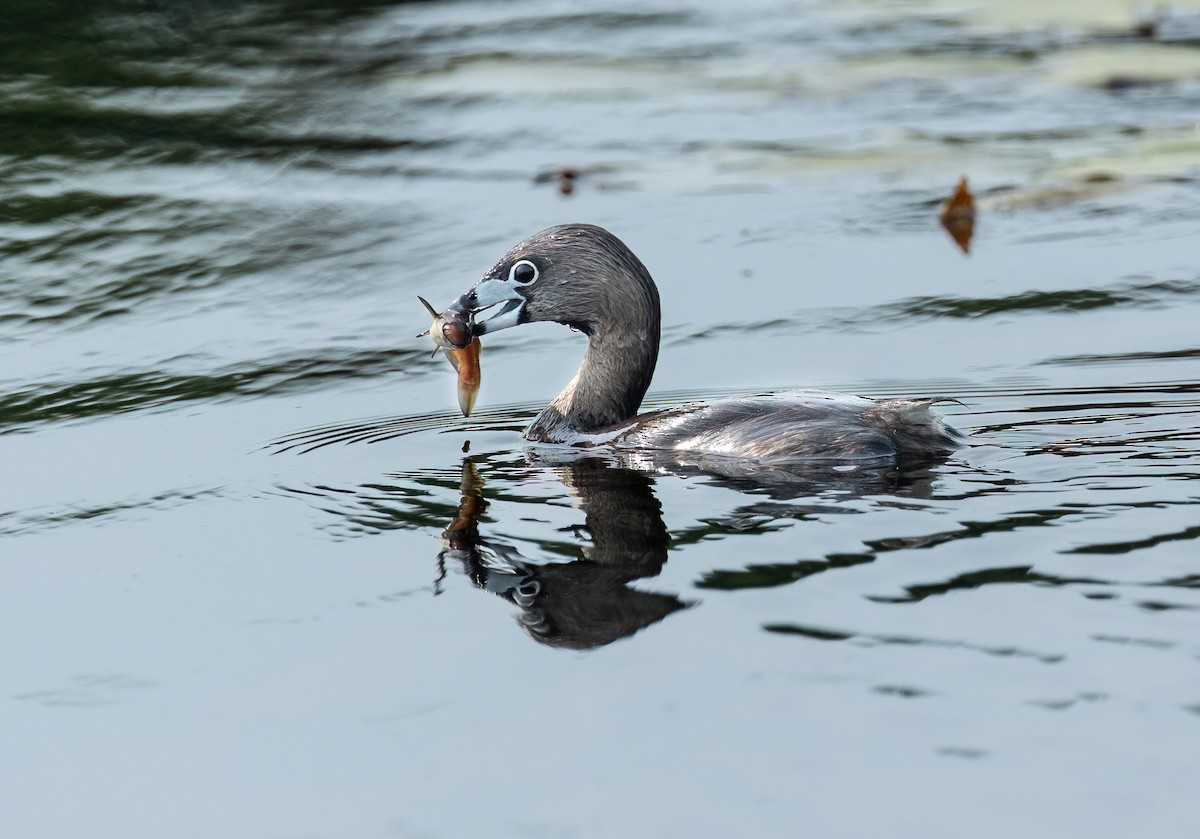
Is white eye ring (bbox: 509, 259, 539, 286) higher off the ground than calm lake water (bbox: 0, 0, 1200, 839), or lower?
higher

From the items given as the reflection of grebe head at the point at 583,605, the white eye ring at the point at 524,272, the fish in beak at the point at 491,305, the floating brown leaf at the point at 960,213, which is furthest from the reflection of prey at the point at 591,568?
the floating brown leaf at the point at 960,213

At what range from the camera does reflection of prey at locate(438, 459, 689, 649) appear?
5.70 metres

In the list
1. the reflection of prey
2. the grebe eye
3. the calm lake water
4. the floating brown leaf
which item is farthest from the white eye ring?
the floating brown leaf

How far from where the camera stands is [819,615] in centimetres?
553

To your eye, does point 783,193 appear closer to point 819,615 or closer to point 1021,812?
point 819,615

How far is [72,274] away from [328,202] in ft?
7.29

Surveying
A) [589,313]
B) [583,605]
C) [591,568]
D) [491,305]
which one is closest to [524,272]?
[491,305]

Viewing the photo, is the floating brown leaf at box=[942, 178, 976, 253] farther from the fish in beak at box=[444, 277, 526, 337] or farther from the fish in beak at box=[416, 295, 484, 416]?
the fish in beak at box=[416, 295, 484, 416]

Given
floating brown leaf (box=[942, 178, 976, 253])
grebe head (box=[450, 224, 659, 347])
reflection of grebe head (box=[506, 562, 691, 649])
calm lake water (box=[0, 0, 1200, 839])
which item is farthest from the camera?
floating brown leaf (box=[942, 178, 976, 253])

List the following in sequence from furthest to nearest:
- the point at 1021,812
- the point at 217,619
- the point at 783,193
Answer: the point at 783,193, the point at 217,619, the point at 1021,812

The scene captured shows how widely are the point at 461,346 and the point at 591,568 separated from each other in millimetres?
2205

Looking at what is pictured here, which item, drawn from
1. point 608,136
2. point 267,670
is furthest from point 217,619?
point 608,136

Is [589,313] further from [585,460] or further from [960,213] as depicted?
[960,213]

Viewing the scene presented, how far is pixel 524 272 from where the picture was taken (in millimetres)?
8414
